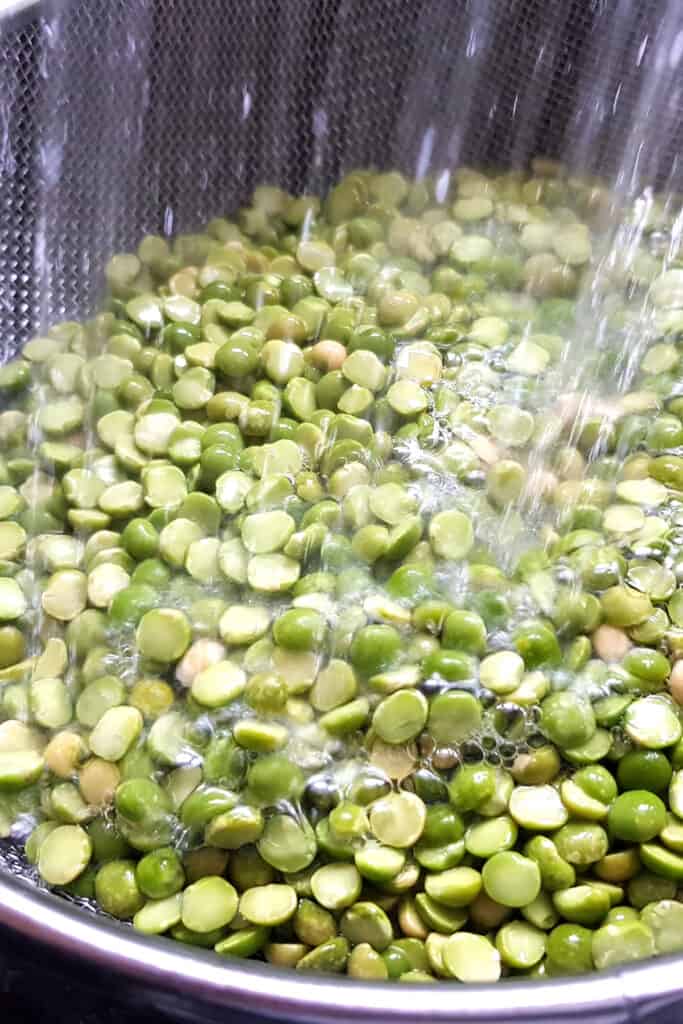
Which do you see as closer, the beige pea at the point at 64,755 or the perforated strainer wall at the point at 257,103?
the beige pea at the point at 64,755

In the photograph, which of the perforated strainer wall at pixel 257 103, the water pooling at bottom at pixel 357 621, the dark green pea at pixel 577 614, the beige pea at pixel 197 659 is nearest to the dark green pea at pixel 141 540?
the water pooling at bottom at pixel 357 621

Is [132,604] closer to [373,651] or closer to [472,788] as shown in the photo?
[373,651]

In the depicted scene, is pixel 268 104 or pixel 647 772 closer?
pixel 647 772

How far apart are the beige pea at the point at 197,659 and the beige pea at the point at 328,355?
1.17ft

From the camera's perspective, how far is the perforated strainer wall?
120cm

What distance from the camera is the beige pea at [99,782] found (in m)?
0.76

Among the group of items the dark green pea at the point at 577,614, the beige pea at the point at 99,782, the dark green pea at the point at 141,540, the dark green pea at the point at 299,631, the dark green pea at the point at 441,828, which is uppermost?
the dark green pea at the point at 577,614

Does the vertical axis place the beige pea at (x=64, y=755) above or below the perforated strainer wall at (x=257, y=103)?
below

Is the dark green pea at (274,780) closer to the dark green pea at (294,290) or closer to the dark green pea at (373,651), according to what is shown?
the dark green pea at (373,651)

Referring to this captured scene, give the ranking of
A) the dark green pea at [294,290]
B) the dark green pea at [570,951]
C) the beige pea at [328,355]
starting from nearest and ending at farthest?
the dark green pea at [570,951], the beige pea at [328,355], the dark green pea at [294,290]

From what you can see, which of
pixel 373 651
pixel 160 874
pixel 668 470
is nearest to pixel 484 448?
pixel 668 470

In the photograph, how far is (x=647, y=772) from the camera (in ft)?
2.47

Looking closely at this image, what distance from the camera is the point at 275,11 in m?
1.27

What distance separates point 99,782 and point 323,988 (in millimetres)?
263
